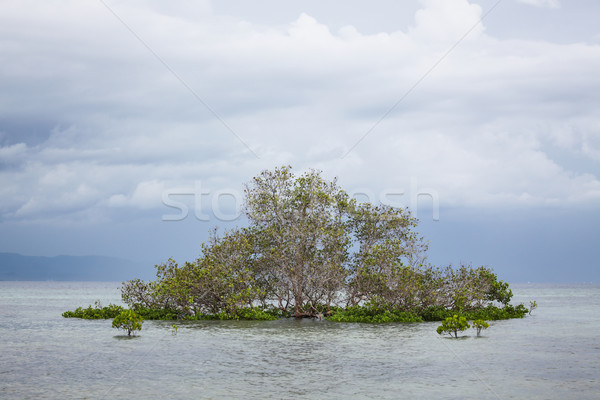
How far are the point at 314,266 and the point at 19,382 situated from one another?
20.7 meters

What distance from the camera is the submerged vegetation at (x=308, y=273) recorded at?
36031mm

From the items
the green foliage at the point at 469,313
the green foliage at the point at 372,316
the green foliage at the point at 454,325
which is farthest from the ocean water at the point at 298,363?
the green foliage at the point at 469,313

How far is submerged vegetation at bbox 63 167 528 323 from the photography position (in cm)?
3603

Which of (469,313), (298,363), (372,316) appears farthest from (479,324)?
(298,363)

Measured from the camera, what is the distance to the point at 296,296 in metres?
38.1

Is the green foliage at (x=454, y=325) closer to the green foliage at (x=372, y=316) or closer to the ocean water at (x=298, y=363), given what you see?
the ocean water at (x=298, y=363)

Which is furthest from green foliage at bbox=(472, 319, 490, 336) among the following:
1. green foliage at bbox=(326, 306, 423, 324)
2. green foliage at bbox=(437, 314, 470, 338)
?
green foliage at bbox=(326, 306, 423, 324)

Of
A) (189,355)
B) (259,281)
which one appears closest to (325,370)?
(189,355)

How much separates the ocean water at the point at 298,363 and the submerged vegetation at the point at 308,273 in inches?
146

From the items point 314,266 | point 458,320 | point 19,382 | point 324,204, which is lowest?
point 19,382

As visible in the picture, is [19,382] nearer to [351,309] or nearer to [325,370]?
[325,370]

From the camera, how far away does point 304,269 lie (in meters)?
36.6

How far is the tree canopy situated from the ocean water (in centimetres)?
378

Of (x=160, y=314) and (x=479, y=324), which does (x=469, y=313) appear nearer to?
(x=479, y=324)
